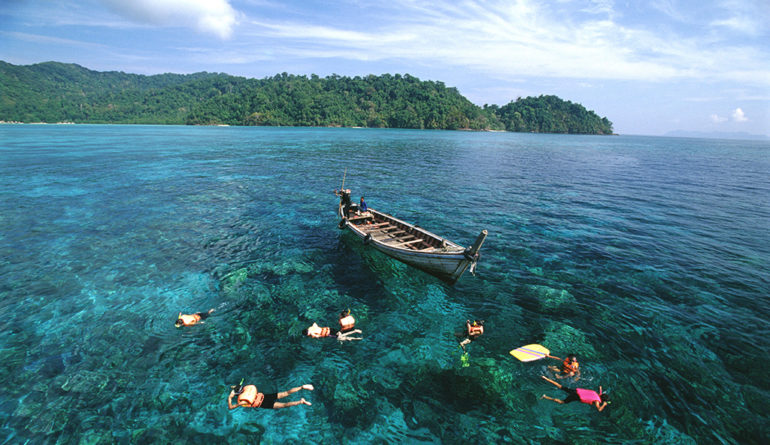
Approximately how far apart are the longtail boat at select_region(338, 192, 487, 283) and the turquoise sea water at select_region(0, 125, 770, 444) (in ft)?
3.91

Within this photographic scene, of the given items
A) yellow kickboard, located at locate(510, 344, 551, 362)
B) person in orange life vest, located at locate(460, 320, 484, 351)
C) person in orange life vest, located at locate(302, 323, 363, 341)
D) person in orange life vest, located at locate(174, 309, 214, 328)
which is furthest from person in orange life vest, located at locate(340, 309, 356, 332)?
yellow kickboard, located at locate(510, 344, 551, 362)

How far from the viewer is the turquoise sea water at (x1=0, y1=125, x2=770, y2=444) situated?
8953mm

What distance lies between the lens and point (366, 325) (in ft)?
41.7

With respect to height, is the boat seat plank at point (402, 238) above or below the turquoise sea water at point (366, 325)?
above

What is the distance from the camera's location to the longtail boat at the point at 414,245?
45.1ft

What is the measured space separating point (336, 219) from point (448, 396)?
18213 mm

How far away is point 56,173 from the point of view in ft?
132

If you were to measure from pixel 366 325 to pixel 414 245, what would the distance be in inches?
263

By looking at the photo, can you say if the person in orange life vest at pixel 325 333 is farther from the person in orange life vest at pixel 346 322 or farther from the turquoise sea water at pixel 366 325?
the turquoise sea water at pixel 366 325

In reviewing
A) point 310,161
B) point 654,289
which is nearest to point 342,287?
point 654,289

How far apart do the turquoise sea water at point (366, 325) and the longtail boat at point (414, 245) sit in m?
1.19

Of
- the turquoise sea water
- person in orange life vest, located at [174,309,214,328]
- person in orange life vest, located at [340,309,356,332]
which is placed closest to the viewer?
the turquoise sea water

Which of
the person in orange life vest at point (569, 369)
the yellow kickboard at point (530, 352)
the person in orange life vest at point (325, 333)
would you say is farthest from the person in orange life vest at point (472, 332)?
the person in orange life vest at point (325, 333)

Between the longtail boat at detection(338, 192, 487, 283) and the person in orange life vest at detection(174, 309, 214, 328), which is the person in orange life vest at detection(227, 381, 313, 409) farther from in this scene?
the longtail boat at detection(338, 192, 487, 283)
